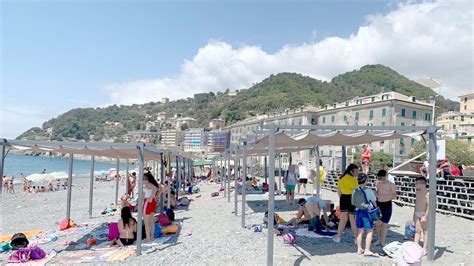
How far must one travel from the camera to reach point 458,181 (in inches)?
415

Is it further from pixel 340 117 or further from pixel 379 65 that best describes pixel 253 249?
pixel 379 65

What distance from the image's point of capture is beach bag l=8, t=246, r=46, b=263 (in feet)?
19.1

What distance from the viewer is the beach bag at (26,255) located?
5814 millimetres

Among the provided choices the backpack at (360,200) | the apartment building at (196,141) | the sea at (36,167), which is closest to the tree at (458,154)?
the backpack at (360,200)

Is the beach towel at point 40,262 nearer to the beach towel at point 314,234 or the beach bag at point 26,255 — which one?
the beach bag at point 26,255

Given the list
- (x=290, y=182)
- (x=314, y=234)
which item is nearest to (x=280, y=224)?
(x=314, y=234)

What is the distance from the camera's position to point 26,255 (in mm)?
5941

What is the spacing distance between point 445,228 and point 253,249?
498cm

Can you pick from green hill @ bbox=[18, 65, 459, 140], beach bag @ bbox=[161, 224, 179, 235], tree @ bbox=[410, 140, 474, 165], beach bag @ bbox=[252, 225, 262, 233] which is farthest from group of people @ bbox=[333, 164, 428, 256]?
green hill @ bbox=[18, 65, 459, 140]

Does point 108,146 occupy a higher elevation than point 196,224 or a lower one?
higher

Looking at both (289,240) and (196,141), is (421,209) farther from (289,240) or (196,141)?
(196,141)

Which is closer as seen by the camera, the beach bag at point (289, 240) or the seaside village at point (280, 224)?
the seaside village at point (280, 224)

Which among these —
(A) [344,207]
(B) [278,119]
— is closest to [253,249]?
(A) [344,207]

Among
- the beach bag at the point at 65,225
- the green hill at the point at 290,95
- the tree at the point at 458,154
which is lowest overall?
the beach bag at the point at 65,225
